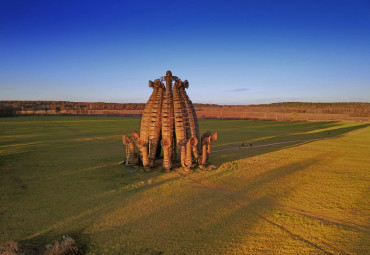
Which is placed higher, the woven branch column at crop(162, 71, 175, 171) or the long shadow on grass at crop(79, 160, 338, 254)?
the woven branch column at crop(162, 71, 175, 171)

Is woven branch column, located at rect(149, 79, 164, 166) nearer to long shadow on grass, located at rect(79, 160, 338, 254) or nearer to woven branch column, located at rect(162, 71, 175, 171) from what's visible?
woven branch column, located at rect(162, 71, 175, 171)

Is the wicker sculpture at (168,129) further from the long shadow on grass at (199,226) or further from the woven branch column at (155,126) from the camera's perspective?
the long shadow on grass at (199,226)

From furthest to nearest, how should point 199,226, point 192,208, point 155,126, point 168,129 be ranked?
point 155,126
point 168,129
point 192,208
point 199,226

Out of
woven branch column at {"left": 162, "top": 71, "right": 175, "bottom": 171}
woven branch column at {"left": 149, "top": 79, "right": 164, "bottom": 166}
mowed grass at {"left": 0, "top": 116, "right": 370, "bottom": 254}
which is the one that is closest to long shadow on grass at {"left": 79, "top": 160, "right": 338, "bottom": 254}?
mowed grass at {"left": 0, "top": 116, "right": 370, "bottom": 254}

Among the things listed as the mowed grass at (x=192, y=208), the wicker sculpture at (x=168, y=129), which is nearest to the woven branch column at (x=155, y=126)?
the wicker sculpture at (x=168, y=129)

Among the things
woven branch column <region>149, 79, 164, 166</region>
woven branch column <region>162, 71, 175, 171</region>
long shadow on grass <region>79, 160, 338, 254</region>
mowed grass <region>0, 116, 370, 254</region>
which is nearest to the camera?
long shadow on grass <region>79, 160, 338, 254</region>

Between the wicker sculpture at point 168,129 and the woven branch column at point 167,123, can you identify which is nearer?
the woven branch column at point 167,123

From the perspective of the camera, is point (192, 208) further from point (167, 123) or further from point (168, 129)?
point (167, 123)

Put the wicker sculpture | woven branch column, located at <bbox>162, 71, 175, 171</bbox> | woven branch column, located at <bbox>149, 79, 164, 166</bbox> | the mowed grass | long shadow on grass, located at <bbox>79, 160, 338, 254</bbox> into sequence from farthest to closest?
woven branch column, located at <bbox>149, 79, 164, 166</bbox> → the wicker sculpture → woven branch column, located at <bbox>162, 71, 175, 171</bbox> → the mowed grass → long shadow on grass, located at <bbox>79, 160, 338, 254</bbox>

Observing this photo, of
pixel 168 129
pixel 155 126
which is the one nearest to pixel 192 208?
pixel 168 129

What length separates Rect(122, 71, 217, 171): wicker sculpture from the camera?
9.50m

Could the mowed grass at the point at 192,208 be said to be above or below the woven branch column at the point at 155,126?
below

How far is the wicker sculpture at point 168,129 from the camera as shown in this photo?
950 centimetres

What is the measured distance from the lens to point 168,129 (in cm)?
952
